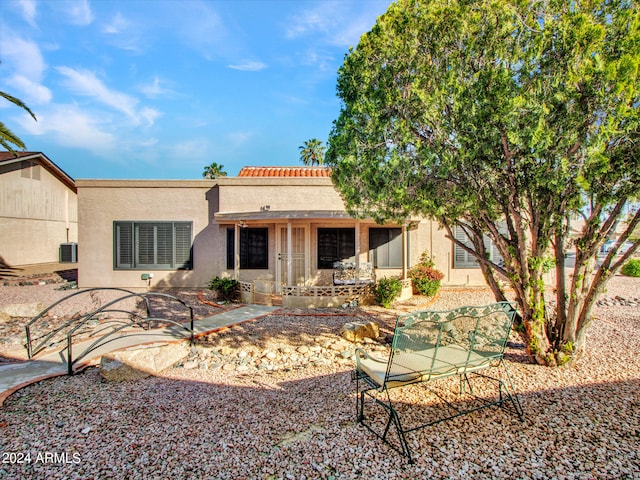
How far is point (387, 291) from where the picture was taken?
30.9ft

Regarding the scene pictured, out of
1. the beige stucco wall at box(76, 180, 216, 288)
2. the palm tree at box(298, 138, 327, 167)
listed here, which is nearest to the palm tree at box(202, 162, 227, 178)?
the palm tree at box(298, 138, 327, 167)

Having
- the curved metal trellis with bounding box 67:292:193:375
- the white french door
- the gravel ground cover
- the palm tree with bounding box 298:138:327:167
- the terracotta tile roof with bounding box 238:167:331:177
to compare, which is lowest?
the gravel ground cover

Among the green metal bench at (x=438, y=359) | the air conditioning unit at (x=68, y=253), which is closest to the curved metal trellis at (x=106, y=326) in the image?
the green metal bench at (x=438, y=359)

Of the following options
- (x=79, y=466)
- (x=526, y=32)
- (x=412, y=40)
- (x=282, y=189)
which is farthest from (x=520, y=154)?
(x=282, y=189)

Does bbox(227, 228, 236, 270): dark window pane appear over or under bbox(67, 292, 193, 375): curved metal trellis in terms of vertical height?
over

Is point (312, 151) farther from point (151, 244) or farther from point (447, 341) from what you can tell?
point (447, 341)

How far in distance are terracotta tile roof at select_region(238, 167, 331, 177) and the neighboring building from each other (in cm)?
996

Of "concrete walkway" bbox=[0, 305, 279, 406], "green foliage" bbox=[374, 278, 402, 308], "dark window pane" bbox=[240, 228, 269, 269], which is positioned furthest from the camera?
"dark window pane" bbox=[240, 228, 269, 269]

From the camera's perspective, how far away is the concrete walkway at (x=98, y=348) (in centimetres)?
477

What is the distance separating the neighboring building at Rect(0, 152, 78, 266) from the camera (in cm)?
1538

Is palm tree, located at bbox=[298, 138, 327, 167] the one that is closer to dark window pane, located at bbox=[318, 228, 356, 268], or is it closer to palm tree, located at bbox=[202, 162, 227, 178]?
palm tree, located at bbox=[202, 162, 227, 178]

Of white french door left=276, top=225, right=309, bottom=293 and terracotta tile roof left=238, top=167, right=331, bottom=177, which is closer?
white french door left=276, top=225, right=309, bottom=293

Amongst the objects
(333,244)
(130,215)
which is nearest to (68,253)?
(130,215)

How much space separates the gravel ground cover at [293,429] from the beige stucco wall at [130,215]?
785 cm
